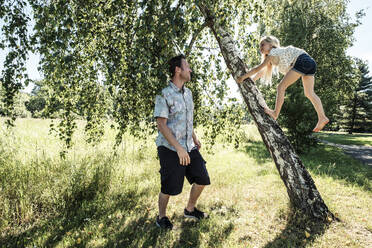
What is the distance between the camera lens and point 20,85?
2.65 meters

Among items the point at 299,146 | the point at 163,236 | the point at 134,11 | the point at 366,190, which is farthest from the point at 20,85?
the point at 299,146

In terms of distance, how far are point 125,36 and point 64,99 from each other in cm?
132

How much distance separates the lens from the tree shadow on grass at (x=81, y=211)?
2.99 meters

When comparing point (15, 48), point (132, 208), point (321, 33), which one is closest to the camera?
point (15, 48)

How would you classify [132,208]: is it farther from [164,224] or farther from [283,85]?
[283,85]

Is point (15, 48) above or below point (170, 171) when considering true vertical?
above

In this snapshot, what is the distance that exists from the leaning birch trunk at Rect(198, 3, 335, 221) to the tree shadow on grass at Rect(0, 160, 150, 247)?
266 centimetres

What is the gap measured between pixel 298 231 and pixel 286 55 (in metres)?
2.57

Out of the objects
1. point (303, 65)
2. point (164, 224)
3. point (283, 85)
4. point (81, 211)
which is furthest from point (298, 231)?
point (81, 211)

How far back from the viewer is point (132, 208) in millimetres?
3938

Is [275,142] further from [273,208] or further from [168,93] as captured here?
[168,93]

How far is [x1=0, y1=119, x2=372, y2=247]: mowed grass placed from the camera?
116 inches

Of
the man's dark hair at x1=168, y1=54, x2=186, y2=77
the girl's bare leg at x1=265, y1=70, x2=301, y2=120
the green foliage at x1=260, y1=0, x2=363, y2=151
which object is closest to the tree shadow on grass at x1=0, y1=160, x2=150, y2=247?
the man's dark hair at x1=168, y1=54, x2=186, y2=77

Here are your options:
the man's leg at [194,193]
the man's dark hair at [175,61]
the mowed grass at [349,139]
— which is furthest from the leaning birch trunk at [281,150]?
the mowed grass at [349,139]
